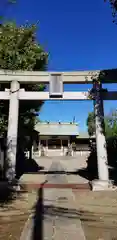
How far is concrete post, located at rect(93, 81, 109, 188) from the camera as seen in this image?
11148 millimetres

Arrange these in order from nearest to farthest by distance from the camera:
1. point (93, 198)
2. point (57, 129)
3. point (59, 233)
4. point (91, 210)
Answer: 1. point (59, 233)
2. point (91, 210)
3. point (93, 198)
4. point (57, 129)

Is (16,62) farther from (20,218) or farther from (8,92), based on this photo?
(20,218)

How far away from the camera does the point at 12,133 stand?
11438 mm

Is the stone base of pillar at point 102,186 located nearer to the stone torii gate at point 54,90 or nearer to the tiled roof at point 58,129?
the stone torii gate at point 54,90

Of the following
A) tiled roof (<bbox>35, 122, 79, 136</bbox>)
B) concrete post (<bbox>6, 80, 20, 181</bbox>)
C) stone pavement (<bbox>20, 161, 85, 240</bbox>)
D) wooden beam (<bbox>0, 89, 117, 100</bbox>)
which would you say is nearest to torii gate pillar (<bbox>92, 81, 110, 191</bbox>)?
wooden beam (<bbox>0, 89, 117, 100</bbox>)

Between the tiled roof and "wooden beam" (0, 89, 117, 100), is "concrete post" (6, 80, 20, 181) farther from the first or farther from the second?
the tiled roof

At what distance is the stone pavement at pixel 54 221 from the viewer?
5191 millimetres

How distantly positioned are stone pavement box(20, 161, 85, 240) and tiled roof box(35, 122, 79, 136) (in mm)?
31522

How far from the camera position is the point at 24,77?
469 inches

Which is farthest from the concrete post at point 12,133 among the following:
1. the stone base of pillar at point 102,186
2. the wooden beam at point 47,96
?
the stone base of pillar at point 102,186

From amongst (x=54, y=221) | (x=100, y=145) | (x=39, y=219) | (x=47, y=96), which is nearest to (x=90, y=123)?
(x=47, y=96)

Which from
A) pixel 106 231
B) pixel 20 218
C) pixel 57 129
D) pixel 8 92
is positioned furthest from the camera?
pixel 57 129

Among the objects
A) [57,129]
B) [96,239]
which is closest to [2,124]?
[96,239]

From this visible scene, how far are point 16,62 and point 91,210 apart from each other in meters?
8.97
